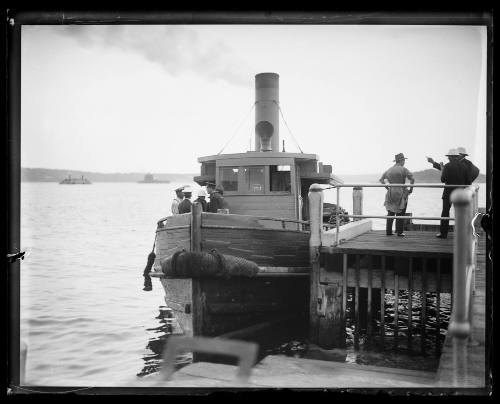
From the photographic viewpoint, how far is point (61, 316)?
13844mm

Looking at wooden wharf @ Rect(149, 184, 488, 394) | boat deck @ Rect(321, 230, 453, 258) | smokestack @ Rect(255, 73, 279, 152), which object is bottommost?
wooden wharf @ Rect(149, 184, 488, 394)

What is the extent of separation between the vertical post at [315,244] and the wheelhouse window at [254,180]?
2.53 m

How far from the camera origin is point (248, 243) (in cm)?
882

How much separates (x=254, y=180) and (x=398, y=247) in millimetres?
3718

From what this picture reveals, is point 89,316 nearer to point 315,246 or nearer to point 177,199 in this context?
point 177,199

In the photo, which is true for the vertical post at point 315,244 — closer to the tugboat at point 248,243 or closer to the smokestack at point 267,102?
the tugboat at point 248,243

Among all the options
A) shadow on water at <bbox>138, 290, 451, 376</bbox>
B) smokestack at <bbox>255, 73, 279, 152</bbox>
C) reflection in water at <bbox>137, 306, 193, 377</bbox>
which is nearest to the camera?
shadow on water at <bbox>138, 290, 451, 376</bbox>

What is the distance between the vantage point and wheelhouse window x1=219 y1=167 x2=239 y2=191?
10812 millimetres

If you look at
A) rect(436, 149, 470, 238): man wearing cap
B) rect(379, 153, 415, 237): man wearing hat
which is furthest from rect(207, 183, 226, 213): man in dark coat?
rect(436, 149, 470, 238): man wearing cap

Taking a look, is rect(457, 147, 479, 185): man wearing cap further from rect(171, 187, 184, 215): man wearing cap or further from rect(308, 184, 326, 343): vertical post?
rect(171, 187, 184, 215): man wearing cap

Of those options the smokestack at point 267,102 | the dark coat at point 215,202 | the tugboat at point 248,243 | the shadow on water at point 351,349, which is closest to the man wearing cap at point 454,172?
the shadow on water at point 351,349

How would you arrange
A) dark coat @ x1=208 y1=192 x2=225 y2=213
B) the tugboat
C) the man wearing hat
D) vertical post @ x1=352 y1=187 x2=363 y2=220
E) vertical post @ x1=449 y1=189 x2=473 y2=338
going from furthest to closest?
vertical post @ x1=352 y1=187 x2=363 y2=220 → dark coat @ x1=208 y1=192 x2=225 y2=213 → the man wearing hat → the tugboat → vertical post @ x1=449 y1=189 x2=473 y2=338

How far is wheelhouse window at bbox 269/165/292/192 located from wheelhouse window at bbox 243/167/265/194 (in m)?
0.25
